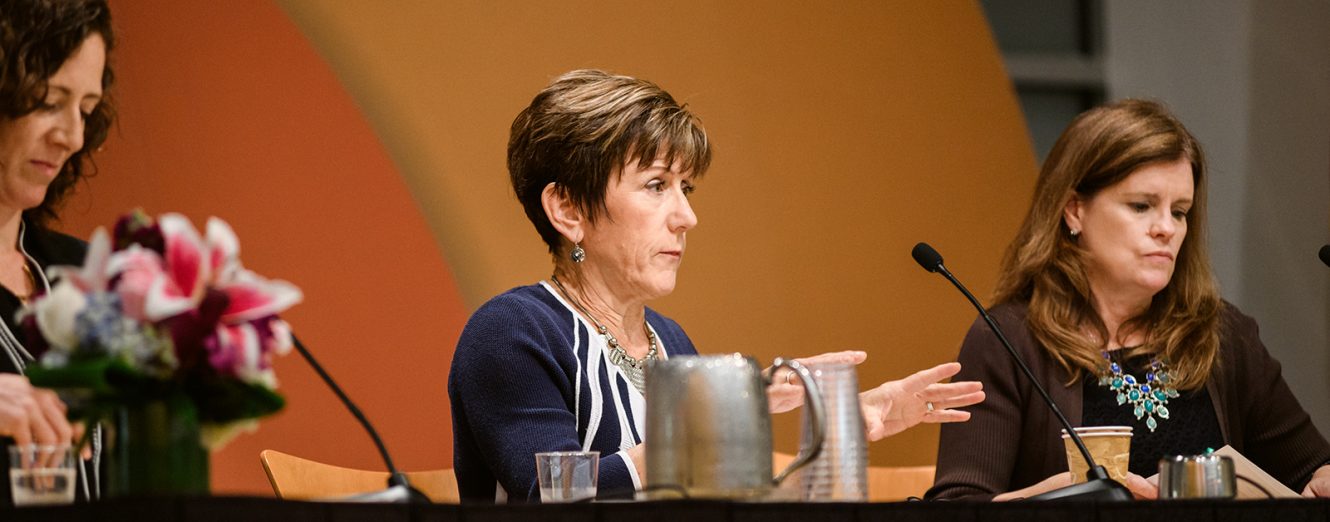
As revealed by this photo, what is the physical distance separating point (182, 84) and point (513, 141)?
0.90 metres

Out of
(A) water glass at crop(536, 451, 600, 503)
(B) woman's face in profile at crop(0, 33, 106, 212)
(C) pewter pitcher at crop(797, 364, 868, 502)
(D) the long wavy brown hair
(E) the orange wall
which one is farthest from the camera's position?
(E) the orange wall

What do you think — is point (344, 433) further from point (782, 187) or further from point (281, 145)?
point (782, 187)

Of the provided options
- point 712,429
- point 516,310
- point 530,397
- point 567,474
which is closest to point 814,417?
point 712,429

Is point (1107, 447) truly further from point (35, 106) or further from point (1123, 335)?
point (35, 106)

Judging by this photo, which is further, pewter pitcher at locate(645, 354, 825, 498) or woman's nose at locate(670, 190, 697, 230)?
woman's nose at locate(670, 190, 697, 230)

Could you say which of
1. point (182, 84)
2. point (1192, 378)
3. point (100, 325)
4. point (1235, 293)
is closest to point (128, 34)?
point (182, 84)

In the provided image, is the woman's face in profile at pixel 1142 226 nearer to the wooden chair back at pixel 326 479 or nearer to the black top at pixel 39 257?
the wooden chair back at pixel 326 479

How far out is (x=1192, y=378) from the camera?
2596 mm

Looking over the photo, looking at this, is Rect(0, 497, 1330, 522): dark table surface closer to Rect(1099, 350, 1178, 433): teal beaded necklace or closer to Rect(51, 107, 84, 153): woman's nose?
Rect(51, 107, 84, 153): woman's nose

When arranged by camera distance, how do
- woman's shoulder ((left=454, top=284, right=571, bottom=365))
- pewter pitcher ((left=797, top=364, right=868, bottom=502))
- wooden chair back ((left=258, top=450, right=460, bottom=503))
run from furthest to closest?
wooden chair back ((left=258, top=450, right=460, bottom=503)) < woman's shoulder ((left=454, top=284, right=571, bottom=365)) < pewter pitcher ((left=797, top=364, right=868, bottom=502))

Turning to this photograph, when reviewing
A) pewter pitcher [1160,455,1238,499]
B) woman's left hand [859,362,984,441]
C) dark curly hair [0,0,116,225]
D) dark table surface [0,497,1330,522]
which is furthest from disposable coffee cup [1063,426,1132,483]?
dark curly hair [0,0,116,225]

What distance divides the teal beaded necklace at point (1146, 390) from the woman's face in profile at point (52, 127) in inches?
70.9

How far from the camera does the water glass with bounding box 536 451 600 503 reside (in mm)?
1596

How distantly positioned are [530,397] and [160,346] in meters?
0.89
